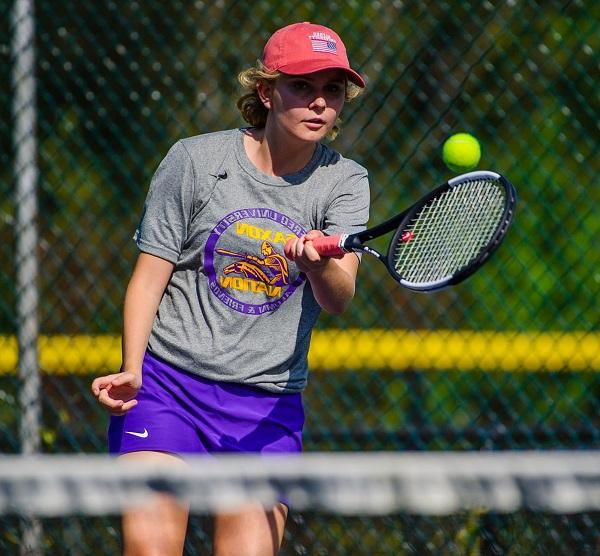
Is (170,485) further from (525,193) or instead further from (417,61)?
(525,193)

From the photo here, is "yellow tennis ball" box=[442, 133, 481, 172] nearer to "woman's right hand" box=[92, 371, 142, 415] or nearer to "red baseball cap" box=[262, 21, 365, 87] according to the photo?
"red baseball cap" box=[262, 21, 365, 87]

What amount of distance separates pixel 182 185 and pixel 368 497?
1069 millimetres

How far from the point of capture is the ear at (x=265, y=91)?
9.21 ft

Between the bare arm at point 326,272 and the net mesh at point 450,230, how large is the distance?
12cm

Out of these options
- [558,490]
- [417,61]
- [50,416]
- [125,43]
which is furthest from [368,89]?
[558,490]

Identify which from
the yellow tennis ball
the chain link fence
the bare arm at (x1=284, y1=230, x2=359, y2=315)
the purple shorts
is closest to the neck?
the bare arm at (x1=284, y1=230, x2=359, y2=315)

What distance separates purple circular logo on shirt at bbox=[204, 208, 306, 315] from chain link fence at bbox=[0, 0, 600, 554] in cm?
116

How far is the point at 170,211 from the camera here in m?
2.71

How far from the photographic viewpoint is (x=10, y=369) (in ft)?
16.2

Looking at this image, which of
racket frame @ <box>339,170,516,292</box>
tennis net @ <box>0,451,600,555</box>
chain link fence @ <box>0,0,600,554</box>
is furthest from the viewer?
chain link fence @ <box>0,0,600,554</box>

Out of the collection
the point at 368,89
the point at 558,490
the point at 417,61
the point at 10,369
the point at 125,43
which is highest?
the point at 558,490

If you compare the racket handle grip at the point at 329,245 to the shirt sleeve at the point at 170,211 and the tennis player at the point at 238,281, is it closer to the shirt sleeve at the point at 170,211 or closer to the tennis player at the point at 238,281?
the tennis player at the point at 238,281

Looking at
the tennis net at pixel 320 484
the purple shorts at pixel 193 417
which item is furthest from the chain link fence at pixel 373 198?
the tennis net at pixel 320 484

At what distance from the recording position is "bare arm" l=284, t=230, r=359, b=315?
2.51 m
